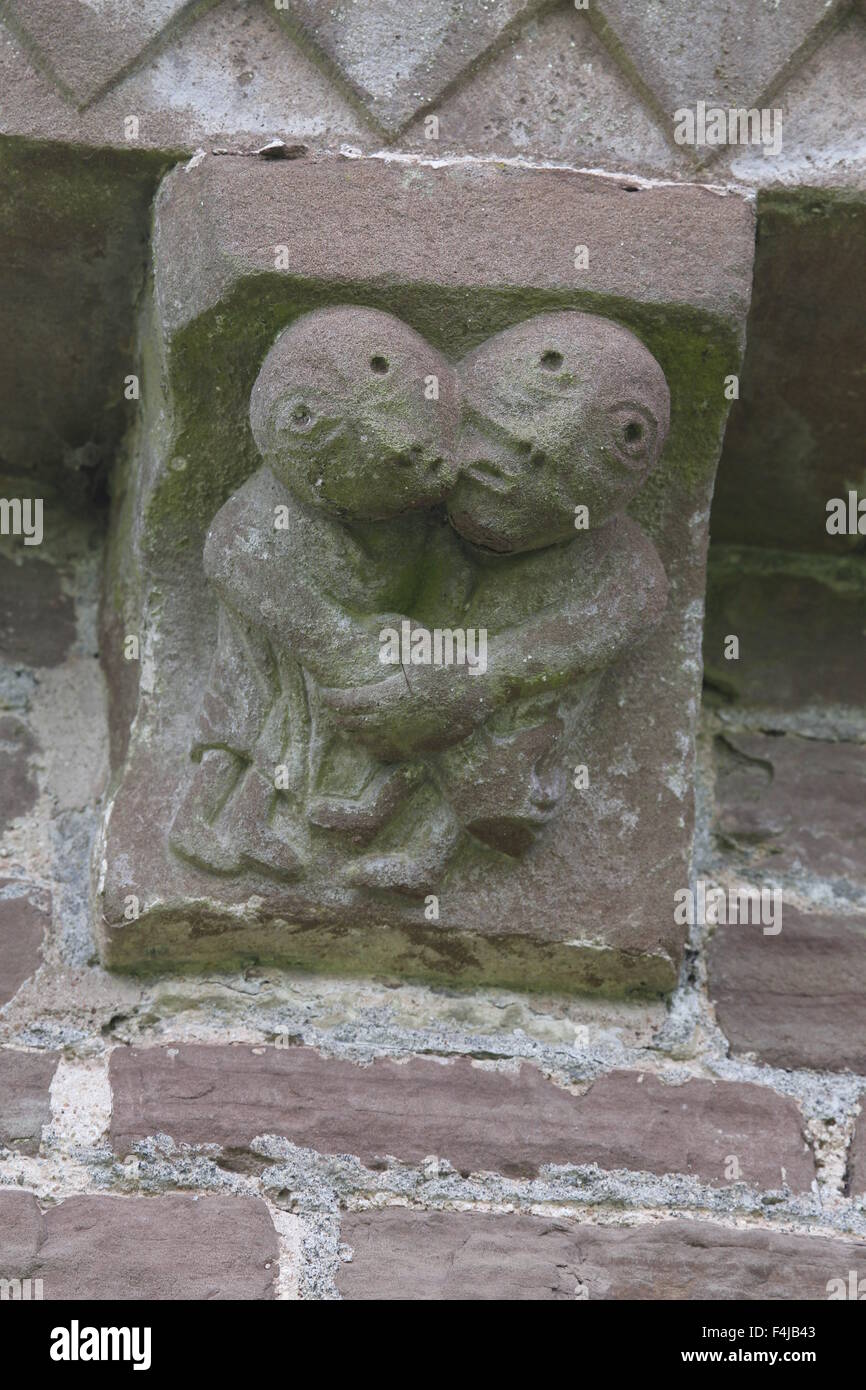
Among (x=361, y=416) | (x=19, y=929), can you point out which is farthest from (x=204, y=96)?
(x=19, y=929)

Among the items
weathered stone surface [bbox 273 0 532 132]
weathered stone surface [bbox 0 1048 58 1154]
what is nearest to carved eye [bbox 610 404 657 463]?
weathered stone surface [bbox 273 0 532 132]

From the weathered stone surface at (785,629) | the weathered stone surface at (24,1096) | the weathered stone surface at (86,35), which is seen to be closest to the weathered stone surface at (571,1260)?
the weathered stone surface at (24,1096)

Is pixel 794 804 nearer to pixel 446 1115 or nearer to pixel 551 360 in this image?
pixel 446 1115

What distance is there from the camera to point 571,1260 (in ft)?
6.39

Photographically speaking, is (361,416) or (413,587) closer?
(361,416)

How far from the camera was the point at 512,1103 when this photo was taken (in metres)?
2.10

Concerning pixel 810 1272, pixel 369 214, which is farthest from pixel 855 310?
A: pixel 810 1272

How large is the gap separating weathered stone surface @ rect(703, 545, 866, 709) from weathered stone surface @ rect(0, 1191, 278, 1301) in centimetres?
107

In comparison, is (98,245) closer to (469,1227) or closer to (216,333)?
(216,333)

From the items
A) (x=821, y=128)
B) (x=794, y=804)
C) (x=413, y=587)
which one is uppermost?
(x=821, y=128)

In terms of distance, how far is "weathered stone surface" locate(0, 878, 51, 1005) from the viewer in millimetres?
2184

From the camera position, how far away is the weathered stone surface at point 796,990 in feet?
7.25

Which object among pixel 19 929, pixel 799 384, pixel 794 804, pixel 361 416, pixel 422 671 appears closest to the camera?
pixel 361 416

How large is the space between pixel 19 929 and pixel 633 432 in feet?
3.15
